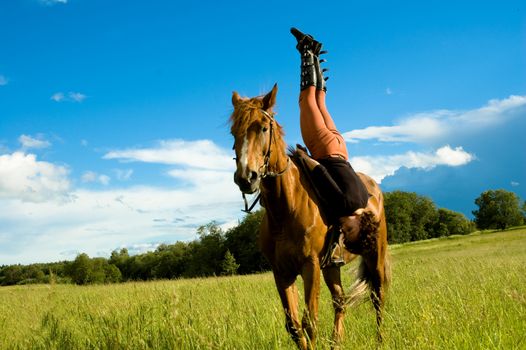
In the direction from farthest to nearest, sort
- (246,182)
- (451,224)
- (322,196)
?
(451,224) < (322,196) < (246,182)

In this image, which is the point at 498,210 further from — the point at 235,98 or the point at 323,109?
the point at 235,98

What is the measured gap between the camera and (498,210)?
92875 mm

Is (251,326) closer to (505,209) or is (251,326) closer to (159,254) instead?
(159,254)

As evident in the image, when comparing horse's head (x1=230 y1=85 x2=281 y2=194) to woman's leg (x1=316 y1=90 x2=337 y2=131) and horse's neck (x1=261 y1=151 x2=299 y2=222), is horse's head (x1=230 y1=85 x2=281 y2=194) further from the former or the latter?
woman's leg (x1=316 y1=90 x2=337 y2=131)

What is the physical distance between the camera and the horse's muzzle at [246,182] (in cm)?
346

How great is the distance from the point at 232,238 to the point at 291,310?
6593cm

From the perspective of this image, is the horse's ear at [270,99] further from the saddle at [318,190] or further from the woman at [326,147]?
the woman at [326,147]

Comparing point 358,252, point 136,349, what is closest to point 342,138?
point 358,252

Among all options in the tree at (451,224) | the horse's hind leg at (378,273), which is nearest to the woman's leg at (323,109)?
the horse's hind leg at (378,273)

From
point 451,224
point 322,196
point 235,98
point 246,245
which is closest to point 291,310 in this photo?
point 322,196

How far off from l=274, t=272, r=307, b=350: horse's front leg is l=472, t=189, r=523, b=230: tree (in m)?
101

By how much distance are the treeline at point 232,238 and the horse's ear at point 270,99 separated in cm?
6278

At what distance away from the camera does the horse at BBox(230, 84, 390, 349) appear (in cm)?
373

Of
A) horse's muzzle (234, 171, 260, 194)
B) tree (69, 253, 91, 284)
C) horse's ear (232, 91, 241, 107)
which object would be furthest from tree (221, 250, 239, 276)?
tree (69, 253, 91, 284)
